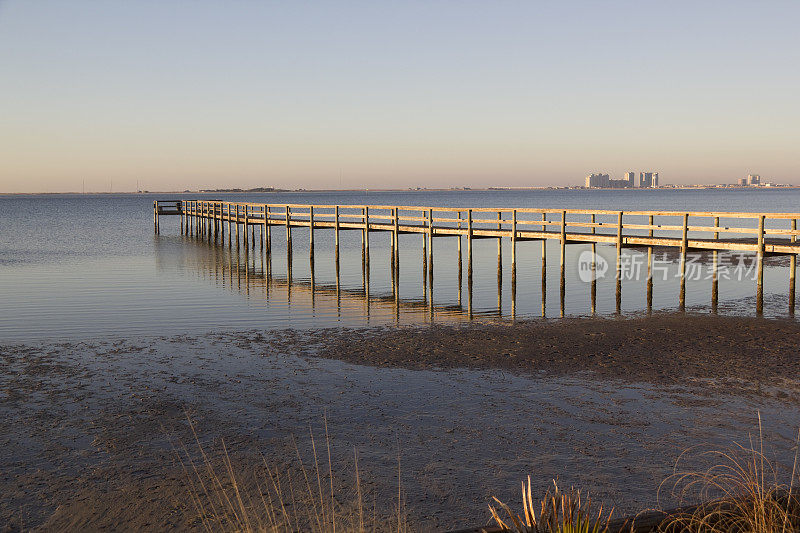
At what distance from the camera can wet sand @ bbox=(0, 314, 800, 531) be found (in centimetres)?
694

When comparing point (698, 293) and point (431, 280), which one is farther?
point (431, 280)

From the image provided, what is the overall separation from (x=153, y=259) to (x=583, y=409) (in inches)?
1214

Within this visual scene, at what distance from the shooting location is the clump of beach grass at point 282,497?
614 centimetres

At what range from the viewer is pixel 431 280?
2538 centimetres

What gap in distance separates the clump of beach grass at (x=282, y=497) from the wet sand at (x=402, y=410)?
18cm

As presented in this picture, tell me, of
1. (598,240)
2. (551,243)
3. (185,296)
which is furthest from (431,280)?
(551,243)

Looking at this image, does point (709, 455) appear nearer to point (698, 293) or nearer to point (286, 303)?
point (286, 303)

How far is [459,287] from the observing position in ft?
81.3

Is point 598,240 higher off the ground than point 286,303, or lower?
higher

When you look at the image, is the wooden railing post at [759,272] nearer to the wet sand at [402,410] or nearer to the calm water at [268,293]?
the calm water at [268,293]

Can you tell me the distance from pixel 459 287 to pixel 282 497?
1834cm

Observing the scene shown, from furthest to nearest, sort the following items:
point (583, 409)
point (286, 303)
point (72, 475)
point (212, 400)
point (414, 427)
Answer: point (286, 303) < point (212, 400) < point (583, 409) < point (414, 427) < point (72, 475)

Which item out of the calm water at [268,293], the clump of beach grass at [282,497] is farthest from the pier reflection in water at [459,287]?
the clump of beach grass at [282,497]

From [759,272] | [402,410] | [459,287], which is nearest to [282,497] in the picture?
[402,410]
